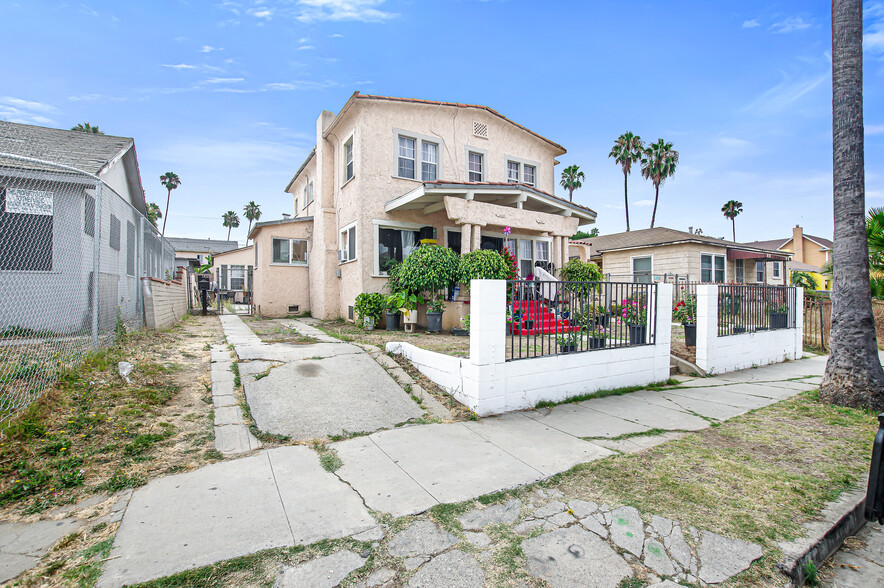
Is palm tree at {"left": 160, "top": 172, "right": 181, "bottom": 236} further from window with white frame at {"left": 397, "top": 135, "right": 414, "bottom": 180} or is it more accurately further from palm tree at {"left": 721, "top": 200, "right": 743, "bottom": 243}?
palm tree at {"left": 721, "top": 200, "right": 743, "bottom": 243}

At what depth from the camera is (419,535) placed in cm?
243

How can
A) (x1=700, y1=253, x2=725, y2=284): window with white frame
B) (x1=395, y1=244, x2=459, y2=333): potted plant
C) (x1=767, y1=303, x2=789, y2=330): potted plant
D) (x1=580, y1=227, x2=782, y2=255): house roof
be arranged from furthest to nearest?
(x1=700, y1=253, x2=725, y2=284): window with white frame, (x1=580, y1=227, x2=782, y2=255): house roof, (x1=395, y1=244, x2=459, y2=333): potted plant, (x1=767, y1=303, x2=789, y2=330): potted plant

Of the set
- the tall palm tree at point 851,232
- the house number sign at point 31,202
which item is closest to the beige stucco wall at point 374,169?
the house number sign at point 31,202

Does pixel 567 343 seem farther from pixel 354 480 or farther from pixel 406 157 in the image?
pixel 406 157

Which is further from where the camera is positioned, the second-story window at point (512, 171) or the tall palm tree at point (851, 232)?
the second-story window at point (512, 171)

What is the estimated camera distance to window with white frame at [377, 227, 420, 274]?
11586 mm

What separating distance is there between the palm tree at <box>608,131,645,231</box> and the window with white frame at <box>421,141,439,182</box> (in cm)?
2530

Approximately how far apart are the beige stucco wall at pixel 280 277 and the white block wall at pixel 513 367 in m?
9.35

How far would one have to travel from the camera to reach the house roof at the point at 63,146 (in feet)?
26.5

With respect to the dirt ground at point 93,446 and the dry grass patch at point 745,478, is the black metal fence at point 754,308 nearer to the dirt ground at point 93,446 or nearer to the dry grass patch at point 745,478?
the dry grass patch at point 745,478

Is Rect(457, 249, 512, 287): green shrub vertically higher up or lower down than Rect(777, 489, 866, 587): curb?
higher up

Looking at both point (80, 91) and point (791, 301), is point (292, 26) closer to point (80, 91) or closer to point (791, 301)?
point (80, 91)

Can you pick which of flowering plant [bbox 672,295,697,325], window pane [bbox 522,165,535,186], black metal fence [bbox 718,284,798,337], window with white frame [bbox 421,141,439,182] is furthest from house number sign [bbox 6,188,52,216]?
window pane [bbox 522,165,535,186]

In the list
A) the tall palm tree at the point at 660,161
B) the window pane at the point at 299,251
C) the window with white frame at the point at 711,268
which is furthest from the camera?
the tall palm tree at the point at 660,161
